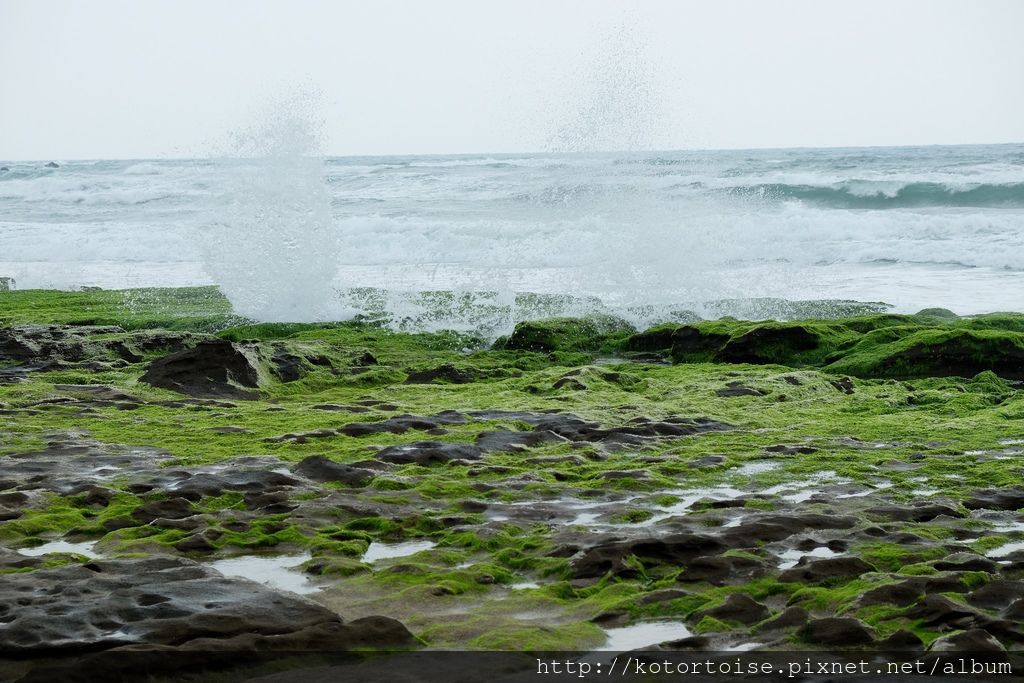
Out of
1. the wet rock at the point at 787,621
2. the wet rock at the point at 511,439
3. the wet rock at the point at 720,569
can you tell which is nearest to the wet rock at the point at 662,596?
the wet rock at the point at 720,569

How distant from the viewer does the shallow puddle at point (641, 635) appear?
11.6 ft

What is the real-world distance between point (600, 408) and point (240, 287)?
7.86m

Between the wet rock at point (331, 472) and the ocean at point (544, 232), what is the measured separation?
293 inches

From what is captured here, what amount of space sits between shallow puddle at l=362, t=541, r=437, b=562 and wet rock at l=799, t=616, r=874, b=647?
1.81 meters

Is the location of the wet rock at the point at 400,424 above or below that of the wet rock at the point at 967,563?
below

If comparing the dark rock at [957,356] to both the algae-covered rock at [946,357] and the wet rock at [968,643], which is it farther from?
the wet rock at [968,643]

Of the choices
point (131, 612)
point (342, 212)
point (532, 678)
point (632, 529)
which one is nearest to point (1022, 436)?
point (632, 529)

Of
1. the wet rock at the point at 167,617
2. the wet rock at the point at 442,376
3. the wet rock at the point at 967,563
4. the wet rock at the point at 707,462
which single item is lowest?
the wet rock at the point at 442,376

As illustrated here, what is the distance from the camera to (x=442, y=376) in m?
10.0

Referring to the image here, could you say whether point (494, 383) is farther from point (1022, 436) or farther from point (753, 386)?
point (1022, 436)

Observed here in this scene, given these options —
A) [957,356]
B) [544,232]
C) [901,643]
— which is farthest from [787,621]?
[544,232]

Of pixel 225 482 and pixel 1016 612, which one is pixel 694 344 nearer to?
pixel 225 482

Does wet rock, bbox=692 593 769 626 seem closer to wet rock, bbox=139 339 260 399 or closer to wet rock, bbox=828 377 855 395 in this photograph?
wet rock, bbox=828 377 855 395

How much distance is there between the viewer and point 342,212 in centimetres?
3306
